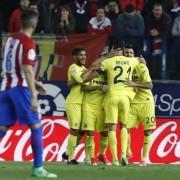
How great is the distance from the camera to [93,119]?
14.2 metres

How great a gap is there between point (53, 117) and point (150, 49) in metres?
2.43

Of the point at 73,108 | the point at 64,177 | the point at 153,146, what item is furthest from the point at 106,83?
the point at 64,177

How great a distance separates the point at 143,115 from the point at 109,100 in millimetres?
891

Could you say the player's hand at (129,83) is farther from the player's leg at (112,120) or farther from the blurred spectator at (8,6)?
the blurred spectator at (8,6)

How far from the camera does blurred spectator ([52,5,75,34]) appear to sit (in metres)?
17.3

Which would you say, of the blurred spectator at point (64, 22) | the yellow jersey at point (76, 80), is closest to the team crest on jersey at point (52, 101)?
the blurred spectator at point (64, 22)

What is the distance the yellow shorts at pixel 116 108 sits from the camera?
13.5 m

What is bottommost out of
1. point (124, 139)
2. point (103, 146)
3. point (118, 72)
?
point (103, 146)

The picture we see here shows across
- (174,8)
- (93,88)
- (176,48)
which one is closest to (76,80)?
(93,88)

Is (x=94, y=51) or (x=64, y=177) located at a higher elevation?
(x=94, y=51)

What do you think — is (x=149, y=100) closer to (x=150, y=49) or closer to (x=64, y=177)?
(x=150, y=49)

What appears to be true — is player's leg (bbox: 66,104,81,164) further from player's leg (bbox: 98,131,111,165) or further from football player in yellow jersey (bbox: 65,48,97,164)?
player's leg (bbox: 98,131,111,165)

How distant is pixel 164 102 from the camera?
1625 centimetres

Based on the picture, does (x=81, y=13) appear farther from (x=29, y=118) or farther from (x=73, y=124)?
(x=29, y=118)
